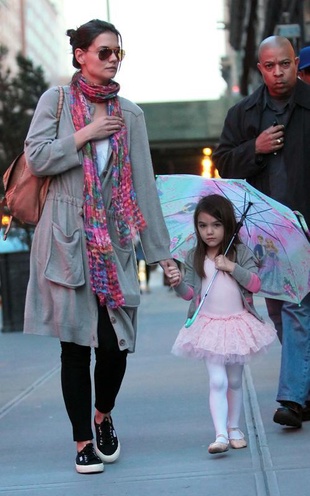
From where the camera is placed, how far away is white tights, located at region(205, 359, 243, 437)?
5.21 m

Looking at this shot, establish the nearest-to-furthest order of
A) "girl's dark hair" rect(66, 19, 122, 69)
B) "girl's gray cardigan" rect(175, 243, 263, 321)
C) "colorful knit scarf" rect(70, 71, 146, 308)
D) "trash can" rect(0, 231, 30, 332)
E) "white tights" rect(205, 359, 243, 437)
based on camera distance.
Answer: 1. "colorful knit scarf" rect(70, 71, 146, 308)
2. "girl's dark hair" rect(66, 19, 122, 69)
3. "white tights" rect(205, 359, 243, 437)
4. "girl's gray cardigan" rect(175, 243, 263, 321)
5. "trash can" rect(0, 231, 30, 332)

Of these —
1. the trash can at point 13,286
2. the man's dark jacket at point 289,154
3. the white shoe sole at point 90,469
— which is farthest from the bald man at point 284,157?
the trash can at point 13,286

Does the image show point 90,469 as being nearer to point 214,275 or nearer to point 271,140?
point 214,275

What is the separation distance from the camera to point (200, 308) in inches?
211

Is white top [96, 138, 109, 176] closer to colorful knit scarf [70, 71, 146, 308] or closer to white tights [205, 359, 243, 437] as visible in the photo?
colorful knit scarf [70, 71, 146, 308]

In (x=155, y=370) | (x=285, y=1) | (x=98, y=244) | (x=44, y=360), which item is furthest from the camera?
(x=285, y=1)

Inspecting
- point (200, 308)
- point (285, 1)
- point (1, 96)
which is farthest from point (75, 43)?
point (285, 1)

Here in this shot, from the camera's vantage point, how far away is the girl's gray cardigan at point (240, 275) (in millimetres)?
5316

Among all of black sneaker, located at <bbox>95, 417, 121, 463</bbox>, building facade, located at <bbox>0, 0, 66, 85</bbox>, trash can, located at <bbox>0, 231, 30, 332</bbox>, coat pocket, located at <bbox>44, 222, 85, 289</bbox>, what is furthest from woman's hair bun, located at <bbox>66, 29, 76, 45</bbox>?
building facade, located at <bbox>0, 0, 66, 85</bbox>

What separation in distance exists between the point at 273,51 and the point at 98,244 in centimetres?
151

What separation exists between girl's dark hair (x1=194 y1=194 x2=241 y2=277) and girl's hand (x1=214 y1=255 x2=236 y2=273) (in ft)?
0.31

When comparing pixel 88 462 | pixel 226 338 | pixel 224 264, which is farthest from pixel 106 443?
pixel 224 264

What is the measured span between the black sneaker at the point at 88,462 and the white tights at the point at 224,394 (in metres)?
0.58

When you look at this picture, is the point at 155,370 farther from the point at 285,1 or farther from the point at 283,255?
the point at 285,1
